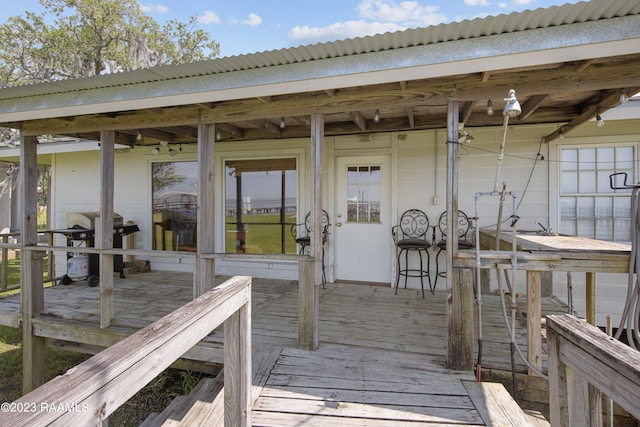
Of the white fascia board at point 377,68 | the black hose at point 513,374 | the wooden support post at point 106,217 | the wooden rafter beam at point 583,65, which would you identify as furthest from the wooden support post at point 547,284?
the wooden support post at point 106,217

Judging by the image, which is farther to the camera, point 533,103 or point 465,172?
point 465,172

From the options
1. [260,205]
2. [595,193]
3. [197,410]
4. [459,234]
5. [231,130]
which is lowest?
[197,410]

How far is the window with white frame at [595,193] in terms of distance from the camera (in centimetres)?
407

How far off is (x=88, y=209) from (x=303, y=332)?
5.85 m

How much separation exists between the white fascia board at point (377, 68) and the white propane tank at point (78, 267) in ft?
8.35

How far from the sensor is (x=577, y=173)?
4.19 metres

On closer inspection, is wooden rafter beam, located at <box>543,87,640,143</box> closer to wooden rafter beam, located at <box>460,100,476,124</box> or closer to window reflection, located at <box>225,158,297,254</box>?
wooden rafter beam, located at <box>460,100,476,124</box>

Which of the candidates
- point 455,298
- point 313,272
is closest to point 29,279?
point 313,272

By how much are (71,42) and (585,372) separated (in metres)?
15.1

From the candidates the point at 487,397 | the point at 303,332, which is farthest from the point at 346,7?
the point at 487,397

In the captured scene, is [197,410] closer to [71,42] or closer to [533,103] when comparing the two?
[533,103]

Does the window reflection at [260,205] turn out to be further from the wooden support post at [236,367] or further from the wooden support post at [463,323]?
the wooden support post at [236,367]

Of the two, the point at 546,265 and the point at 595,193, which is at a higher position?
the point at 595,193

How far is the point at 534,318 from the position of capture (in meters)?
2.31
